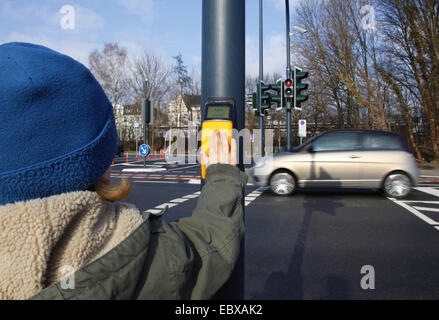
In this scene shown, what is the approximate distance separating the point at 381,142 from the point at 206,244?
9010mm

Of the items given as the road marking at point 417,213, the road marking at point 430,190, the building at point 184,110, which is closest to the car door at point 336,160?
the road marking at point 417,213

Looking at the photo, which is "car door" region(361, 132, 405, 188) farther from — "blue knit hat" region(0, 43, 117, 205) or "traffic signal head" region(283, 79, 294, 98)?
"blue knit hat" region(0, 43, 117, 205)

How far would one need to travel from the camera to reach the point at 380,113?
20609mm

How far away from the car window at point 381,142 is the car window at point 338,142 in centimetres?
25

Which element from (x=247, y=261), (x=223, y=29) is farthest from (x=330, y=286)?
(x=223, y=29)

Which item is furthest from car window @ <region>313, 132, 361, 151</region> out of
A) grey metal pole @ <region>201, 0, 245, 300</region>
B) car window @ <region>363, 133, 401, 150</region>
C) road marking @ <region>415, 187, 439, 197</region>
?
grey metal pole @ <region>201, 0, 245, 300</region>

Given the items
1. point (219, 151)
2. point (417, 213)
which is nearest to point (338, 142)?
point (417, 213)

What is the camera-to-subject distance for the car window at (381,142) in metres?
8.87

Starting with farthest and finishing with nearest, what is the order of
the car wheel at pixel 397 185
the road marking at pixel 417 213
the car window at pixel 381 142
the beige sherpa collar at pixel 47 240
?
the car window at pixel 381 142 < the car wheel at pixel 397 185 < the road marking at pixel 417 213 < the beige sherpa collar at pixel 47 240

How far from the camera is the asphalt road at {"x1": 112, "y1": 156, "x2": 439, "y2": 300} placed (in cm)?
329

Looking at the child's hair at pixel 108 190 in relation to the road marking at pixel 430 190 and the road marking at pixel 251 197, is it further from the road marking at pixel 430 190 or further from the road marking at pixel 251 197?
the road marking at pixel 430 190

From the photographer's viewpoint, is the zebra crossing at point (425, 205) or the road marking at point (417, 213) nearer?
the road marking at point (417, 213)
